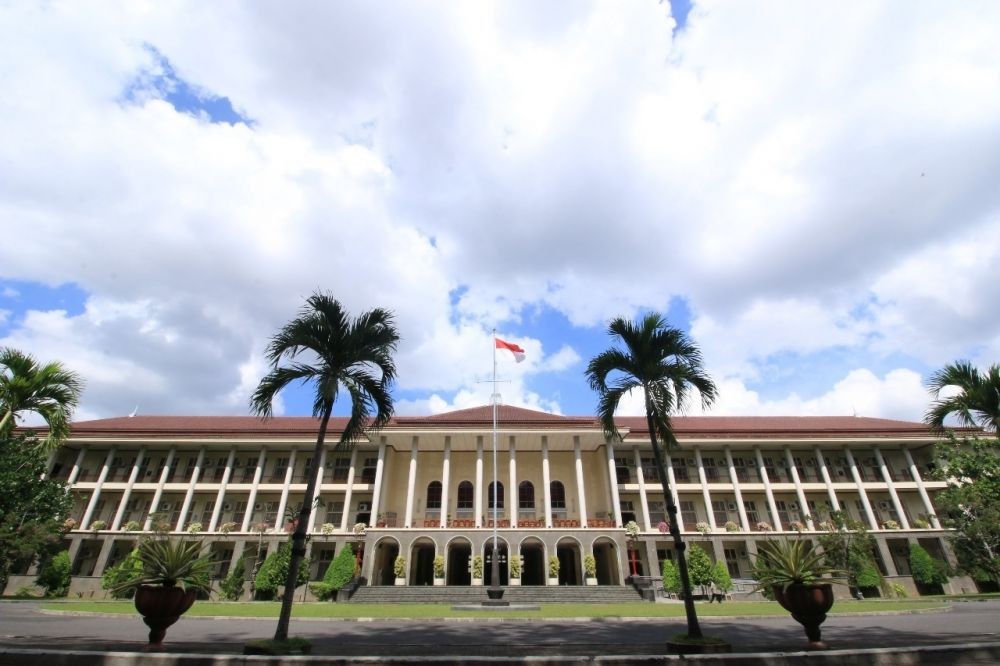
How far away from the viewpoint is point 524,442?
32.6 metres

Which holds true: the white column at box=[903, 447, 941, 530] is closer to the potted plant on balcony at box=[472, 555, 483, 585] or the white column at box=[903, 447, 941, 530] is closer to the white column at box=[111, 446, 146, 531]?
the potted plant on balcony at box=[472, 555, 483, 585]

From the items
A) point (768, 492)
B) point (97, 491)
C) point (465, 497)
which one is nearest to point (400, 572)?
point (465, 497)

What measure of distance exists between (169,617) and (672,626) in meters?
12.1

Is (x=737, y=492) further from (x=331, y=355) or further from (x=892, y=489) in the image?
(x=331, y=355)

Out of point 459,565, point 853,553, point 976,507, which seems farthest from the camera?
point 459,565

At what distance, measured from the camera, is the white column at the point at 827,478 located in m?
31.3

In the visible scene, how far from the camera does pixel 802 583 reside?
314 inches

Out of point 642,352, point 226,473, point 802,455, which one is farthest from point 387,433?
point 802,455

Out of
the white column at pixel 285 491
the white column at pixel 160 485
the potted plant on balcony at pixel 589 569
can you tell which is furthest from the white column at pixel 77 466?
the potted plant on balcony at pixel 589 569

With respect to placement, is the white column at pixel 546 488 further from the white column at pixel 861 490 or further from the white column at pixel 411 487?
the white column at pixel 861 490

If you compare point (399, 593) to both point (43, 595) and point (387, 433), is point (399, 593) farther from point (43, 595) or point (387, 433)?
point (43, 595)

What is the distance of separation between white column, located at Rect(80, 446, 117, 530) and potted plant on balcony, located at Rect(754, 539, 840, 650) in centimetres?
3794

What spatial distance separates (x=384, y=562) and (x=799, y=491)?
2659cm

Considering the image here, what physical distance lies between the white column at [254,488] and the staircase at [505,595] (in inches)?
409
